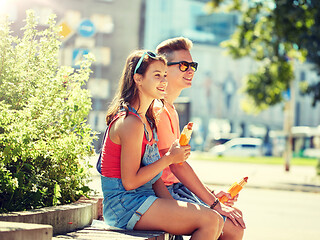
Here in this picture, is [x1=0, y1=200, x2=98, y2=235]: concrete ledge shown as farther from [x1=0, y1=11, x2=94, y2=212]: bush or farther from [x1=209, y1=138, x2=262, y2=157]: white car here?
[x1=209, y1=138, x2=262, y2=157]: white car

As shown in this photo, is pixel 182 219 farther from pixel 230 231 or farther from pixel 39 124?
pixel 39 124

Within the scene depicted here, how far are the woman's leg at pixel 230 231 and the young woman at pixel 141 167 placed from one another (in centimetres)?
35

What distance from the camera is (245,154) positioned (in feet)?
185

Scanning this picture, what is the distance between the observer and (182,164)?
4277 millimetres

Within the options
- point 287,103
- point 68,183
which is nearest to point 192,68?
point 68,183

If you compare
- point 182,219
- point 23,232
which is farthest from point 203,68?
point 23,232

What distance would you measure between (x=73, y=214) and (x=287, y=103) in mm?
20324

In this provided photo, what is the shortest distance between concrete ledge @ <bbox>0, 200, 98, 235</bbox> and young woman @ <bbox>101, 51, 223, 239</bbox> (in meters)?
0.28

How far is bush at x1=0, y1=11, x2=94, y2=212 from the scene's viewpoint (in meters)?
3.96

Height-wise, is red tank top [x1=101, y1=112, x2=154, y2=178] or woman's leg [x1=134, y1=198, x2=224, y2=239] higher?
red tank top [x1=101, y1=112, x2=154, y2=178]

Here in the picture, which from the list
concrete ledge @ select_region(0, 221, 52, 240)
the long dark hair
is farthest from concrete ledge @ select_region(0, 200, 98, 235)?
the long dark hair

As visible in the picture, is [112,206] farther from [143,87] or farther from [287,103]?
[287,103]

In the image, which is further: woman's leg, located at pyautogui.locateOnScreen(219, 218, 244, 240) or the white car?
the white car

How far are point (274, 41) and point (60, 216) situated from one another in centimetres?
1620
